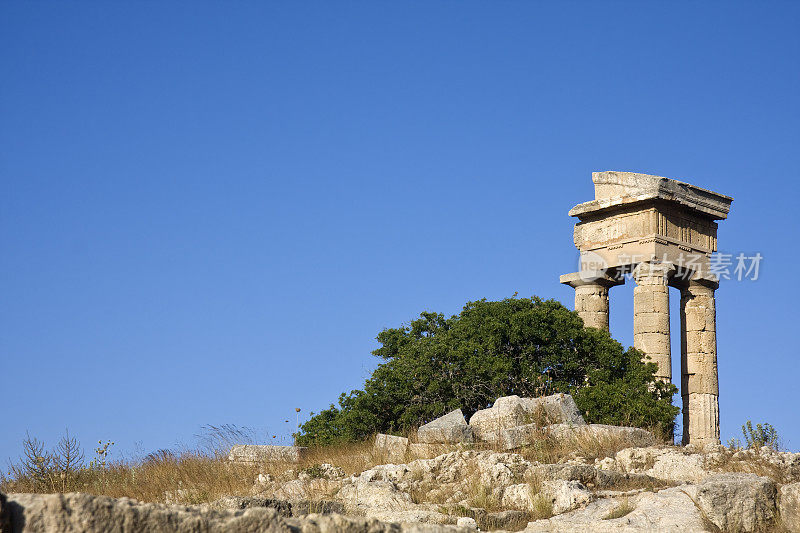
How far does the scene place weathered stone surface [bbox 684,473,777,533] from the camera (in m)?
8.08

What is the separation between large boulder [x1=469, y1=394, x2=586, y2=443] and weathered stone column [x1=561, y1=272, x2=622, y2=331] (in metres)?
7.32

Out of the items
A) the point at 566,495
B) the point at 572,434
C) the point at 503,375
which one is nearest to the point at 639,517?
the point at 566,495

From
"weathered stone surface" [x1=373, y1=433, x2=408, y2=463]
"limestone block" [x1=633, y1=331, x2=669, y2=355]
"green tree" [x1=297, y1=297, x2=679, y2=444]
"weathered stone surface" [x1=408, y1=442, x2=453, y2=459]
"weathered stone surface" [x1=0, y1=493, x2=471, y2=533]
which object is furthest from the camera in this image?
"limestone block" [x1=633, y1=331, x2=669, y2=355]

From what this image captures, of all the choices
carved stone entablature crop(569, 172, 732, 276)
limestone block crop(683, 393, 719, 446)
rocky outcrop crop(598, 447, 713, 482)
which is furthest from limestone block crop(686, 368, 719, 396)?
rocky outcrop crop(598, 447, 713, 482)

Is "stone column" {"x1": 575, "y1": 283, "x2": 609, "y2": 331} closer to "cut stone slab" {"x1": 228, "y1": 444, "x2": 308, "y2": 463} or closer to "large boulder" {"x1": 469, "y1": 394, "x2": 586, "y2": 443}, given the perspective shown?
"large boulder" {"x1": 469, "y1": 394, "x2": 586, "y2": 443}

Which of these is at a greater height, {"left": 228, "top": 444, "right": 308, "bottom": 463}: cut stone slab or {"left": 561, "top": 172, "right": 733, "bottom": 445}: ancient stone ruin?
{"left": 561, "top": 172, "right": 733, "bottom": 445}: ancient stone ruin

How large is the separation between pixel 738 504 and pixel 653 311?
13.3 m

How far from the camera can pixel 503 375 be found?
18.8 meters

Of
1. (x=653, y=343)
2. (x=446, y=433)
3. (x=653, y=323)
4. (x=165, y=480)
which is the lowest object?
(x=165, y=480)

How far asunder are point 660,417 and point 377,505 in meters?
10.5

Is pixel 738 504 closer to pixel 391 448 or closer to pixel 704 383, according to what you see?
pixel 391 448

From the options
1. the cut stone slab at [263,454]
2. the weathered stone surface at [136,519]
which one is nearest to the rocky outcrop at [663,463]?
the cut stone slab at [263,454]

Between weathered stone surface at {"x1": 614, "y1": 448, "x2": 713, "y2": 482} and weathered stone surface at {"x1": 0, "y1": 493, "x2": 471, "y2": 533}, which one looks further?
weathered stone surface at {"x1": 614, "y1": 448, "x2": 713, "y2": 482}

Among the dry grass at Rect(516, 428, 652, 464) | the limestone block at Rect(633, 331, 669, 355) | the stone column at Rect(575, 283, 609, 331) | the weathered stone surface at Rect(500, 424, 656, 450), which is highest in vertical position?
the stone column at Rect(575, 283, 609, 331)
